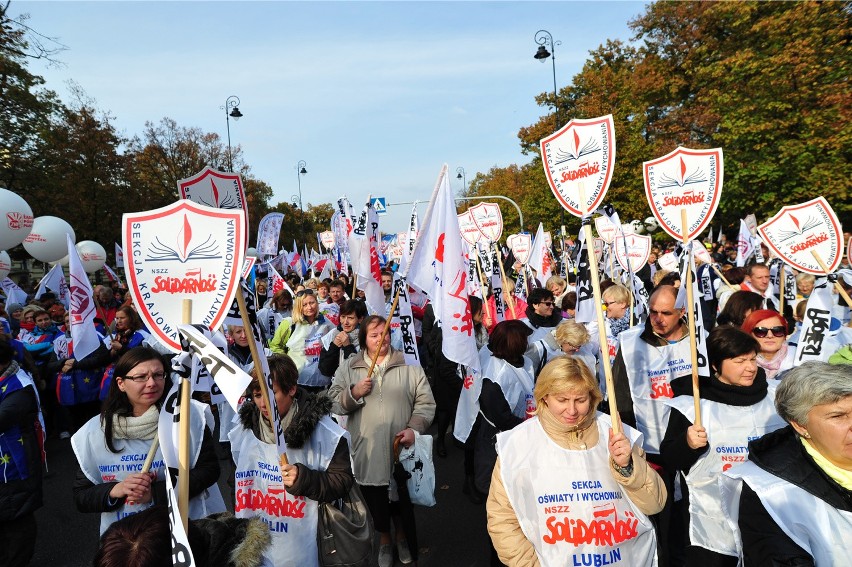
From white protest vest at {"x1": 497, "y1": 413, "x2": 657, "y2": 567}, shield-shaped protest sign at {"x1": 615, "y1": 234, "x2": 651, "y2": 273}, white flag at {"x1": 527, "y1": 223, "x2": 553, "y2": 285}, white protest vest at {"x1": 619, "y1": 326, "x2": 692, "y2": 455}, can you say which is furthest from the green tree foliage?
white protest vest at {"x1": 497, "y1": 413, "x2": 657, "y2": 567}

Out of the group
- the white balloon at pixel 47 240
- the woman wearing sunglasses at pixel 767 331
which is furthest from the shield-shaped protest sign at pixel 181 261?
the white balloon at pixel 47 240

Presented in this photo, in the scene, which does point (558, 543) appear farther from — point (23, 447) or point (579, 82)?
Answer: point (579, 82)

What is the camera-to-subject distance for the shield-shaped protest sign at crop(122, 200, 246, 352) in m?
2.53

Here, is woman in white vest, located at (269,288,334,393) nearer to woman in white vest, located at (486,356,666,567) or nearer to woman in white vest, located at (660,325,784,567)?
woman in white vest, located at (486,356,666,567)

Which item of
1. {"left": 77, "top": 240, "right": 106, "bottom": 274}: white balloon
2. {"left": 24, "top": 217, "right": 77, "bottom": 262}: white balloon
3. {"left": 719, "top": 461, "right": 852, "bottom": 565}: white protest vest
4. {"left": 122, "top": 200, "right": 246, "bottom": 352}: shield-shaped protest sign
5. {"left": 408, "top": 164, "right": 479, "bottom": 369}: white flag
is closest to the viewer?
{"left": 719, "top": 461, "right": 852, "bottom": 565}: white protest vest

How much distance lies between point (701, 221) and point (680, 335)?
0.91m

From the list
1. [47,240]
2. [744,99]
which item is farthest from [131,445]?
[744,99]

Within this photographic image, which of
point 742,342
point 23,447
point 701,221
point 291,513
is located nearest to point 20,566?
point 23,447

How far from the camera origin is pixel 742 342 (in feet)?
10.3

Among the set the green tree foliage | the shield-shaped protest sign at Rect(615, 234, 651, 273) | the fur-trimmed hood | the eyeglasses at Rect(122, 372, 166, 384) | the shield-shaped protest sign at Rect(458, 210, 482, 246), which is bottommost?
the fur-trimmed hood

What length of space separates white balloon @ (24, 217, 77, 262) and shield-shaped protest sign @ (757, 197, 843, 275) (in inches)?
579

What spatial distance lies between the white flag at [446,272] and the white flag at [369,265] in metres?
1.39

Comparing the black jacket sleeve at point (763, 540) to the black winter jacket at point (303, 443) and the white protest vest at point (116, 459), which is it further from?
the white protest vest at point (116, 459)

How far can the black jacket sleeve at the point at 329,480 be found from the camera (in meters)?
2.84
